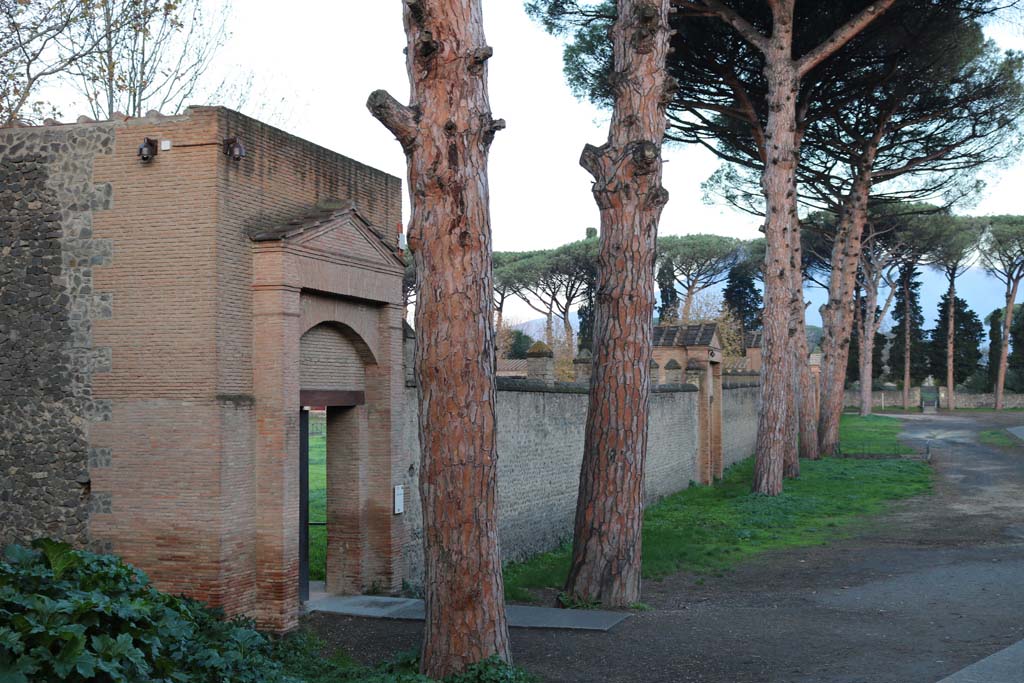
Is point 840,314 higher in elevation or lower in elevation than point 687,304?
lower

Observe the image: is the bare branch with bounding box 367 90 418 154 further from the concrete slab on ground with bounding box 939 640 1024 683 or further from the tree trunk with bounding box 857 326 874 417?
the tree trunk with bounding box 857 326 874 417

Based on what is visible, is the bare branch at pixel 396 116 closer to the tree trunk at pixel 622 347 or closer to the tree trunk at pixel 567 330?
the tree trunk at pixel 622 347

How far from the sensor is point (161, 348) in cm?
880

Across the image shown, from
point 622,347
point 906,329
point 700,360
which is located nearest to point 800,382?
point 700,360

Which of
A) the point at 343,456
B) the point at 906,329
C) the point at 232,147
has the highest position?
the point at 906,329

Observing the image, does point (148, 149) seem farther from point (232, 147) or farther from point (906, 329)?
point (906, 329)

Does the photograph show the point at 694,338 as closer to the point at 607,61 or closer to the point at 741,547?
the point at 607,61

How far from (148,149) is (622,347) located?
196 inches

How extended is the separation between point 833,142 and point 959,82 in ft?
11.6

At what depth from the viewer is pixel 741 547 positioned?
48.1 ft

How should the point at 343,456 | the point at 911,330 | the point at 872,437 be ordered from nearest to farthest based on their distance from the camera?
the point at 343,456 < the point at 872,437 < the point at 911,330

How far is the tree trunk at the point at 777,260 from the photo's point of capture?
19.9 m

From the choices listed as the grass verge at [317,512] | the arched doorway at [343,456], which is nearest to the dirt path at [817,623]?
the arched doorway at [343,456]

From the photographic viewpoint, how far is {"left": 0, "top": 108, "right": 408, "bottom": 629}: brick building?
8711 millimetres
